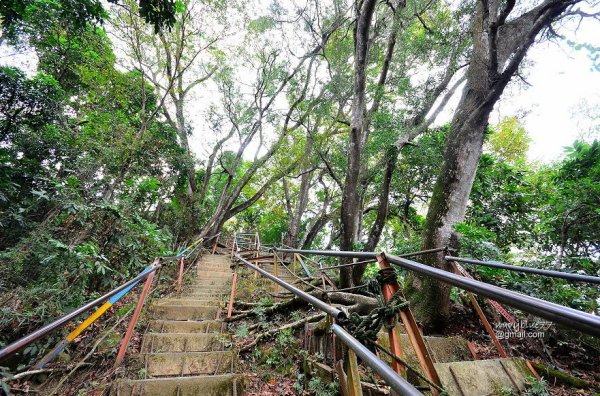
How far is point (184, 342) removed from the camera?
3299 millimetres

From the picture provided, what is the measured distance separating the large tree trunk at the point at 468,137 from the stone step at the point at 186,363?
2.67m

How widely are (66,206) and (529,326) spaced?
6.75 metres

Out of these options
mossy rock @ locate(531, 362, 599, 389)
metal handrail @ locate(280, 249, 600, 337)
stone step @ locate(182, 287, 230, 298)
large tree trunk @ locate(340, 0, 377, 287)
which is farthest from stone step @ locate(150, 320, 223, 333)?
mossy rock @ locate(531, 362, 599, 389)

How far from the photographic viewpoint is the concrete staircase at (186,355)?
2.38m

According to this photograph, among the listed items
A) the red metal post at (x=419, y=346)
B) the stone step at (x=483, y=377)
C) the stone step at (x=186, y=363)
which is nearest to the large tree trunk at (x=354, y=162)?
the stone step at (x=186, y=363)

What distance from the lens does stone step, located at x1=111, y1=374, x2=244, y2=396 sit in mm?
2299

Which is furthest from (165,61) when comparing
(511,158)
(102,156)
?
(511,158)

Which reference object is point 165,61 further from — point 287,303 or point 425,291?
point 425,291

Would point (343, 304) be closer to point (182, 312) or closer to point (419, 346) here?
point (182, 312)

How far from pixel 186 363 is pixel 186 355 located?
0.08m

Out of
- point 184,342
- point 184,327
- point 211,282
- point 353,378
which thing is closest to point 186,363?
point 184,342

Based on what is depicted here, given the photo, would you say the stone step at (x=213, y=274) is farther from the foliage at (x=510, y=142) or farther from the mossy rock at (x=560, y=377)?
the foliage at (x=510, y=142)

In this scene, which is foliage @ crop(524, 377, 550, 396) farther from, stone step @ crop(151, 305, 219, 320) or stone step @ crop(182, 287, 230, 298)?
stone step @ crop(182, 287, 230, 298)

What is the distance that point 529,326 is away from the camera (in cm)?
335
